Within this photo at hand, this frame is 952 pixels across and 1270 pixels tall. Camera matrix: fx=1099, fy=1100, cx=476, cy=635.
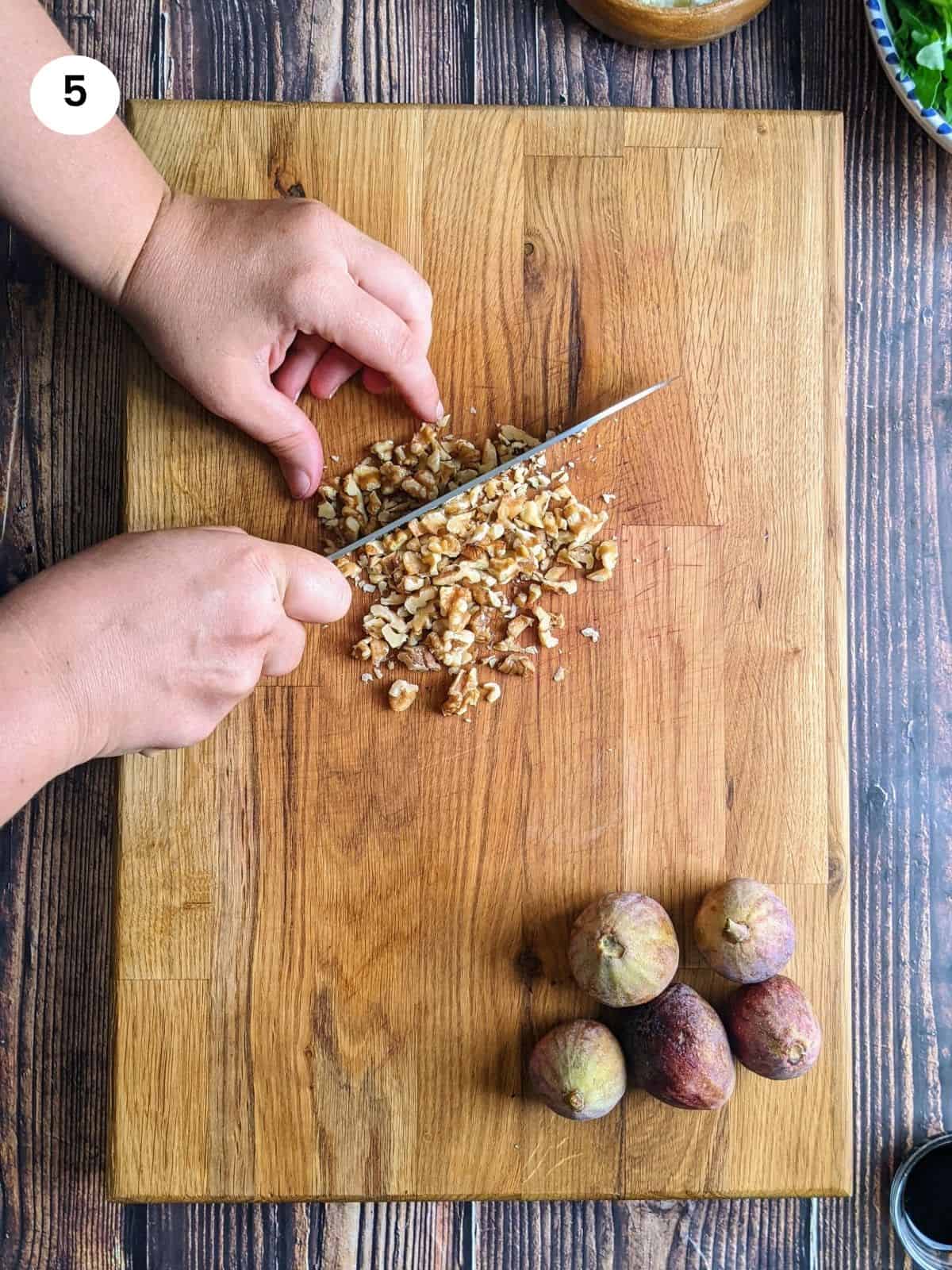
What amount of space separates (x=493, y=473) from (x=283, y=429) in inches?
7.6

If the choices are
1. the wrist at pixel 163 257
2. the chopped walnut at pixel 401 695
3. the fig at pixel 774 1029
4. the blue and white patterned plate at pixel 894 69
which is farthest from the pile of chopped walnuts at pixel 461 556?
the blue and white patterned plate at pixel 894 69

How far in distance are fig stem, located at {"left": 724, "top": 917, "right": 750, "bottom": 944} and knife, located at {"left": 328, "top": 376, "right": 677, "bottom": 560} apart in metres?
0.44

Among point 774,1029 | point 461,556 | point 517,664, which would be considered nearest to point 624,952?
point 774,1029

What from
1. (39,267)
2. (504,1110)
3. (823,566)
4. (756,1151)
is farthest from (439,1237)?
(39,267)

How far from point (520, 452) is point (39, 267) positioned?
0.52 m

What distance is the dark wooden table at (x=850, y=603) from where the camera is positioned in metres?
1.10

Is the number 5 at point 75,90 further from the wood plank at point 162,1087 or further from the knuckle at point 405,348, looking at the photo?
the wood plank at point 162,1087

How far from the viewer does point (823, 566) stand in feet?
3.38

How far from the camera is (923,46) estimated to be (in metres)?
1.05

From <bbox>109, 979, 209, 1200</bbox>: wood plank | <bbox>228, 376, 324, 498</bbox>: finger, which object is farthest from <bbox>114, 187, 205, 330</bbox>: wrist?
<bbox>109, 979, 209, 1200</bbox>: wood plank

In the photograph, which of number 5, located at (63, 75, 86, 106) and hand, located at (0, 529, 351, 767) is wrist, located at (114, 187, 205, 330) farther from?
hand, located at (0, 529, 351, 767)

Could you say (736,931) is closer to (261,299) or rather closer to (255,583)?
(255,583)

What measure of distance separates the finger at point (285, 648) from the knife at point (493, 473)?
0.07 metres

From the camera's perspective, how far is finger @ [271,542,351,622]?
94 centimetres
